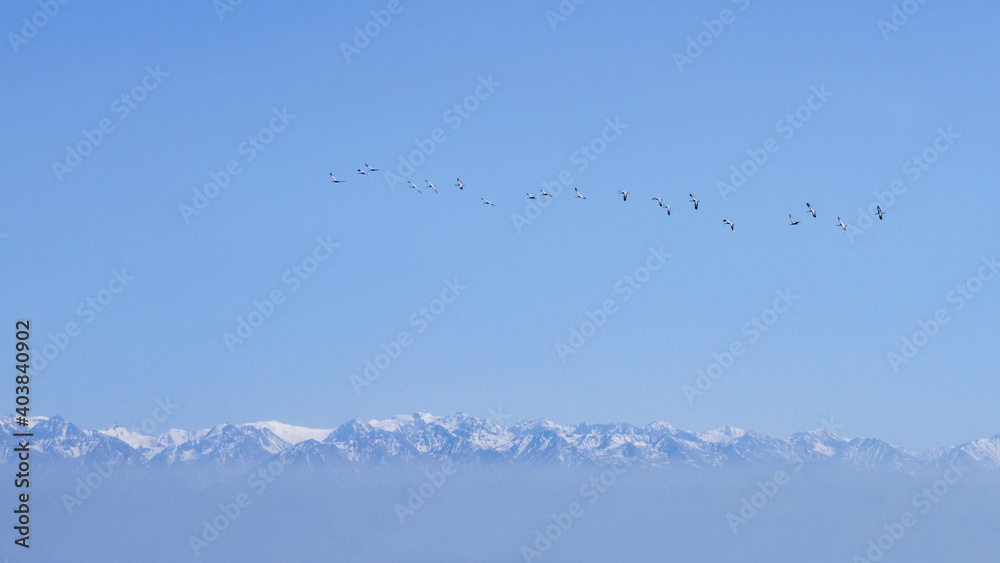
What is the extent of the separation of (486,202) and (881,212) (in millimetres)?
35441

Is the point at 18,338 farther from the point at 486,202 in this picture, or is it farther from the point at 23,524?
the point at 486,202

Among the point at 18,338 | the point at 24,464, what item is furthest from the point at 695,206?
the point at 24,464

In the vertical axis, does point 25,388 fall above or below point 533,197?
below

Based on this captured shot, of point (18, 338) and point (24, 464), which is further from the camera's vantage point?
point (24, 464)

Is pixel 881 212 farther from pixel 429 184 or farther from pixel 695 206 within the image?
pixel 429 184

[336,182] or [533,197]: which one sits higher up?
[533,197]

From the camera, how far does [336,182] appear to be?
9088 centimetres

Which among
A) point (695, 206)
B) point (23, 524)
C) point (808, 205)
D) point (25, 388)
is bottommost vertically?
point (23, 524)

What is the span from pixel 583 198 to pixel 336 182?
2246 centimetres

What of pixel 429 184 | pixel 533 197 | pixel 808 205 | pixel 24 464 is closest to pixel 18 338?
pixel 24 464

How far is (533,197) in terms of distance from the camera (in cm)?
9719

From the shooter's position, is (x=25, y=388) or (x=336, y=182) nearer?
(x=336, y=182)

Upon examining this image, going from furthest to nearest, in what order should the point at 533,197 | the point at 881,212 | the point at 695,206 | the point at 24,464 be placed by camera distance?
1. the point at 24,464
2. the point at 533,197
3. the point at 881,212
4. the point at 695,206

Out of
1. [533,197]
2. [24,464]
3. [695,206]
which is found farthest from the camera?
[24,464]
